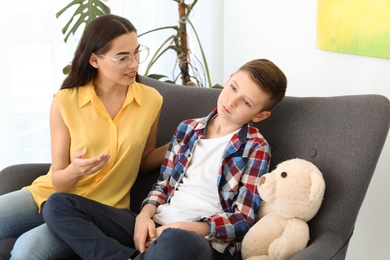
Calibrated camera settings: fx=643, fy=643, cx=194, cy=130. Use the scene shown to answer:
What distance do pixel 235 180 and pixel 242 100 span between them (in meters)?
0.22

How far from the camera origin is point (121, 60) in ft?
6.18

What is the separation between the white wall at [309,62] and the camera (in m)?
2.13

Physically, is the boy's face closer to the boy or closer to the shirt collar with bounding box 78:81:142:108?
the boy

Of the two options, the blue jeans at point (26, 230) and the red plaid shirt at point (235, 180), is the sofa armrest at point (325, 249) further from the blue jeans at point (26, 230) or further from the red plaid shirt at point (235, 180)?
the blue jeans at point (26, 230)


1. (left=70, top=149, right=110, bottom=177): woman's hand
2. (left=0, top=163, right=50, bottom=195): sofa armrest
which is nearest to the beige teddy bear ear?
(left=70, top=149, right=110, bottom=177): woman's hand

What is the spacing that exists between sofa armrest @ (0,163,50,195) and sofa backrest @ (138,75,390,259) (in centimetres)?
76

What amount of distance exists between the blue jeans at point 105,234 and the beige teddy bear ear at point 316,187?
0.29 metres

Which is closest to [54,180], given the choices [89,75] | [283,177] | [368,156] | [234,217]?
[89,75]

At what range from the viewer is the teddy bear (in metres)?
1.62

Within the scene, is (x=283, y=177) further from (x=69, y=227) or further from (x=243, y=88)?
(x=69, y=227)

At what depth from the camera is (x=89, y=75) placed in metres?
1.99

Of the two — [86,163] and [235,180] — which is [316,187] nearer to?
[235,180]

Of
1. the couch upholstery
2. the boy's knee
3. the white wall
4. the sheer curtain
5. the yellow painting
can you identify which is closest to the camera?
the boy's knee

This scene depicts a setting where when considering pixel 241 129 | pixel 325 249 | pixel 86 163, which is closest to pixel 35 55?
pixel 86 163
